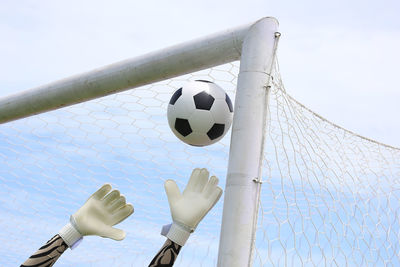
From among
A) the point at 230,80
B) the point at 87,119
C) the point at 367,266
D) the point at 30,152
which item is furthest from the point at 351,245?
the point at 30,152

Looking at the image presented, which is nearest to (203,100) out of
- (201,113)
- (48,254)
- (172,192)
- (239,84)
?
(201,113)

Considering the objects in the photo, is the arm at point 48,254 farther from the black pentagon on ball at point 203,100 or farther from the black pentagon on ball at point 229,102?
the black pentagon on ball at point 229,102

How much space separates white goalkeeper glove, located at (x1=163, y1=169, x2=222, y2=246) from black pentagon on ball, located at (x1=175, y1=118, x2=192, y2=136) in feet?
1.11

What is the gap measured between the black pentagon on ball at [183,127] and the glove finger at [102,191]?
1.99ft

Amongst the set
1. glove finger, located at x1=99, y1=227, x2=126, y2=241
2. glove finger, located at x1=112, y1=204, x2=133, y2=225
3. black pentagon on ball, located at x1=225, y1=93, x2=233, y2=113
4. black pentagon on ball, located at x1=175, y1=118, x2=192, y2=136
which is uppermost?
black pentagon on ball, located at x1=225, y1=93, x2=233, y2=113

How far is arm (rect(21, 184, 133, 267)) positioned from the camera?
12.4 ft

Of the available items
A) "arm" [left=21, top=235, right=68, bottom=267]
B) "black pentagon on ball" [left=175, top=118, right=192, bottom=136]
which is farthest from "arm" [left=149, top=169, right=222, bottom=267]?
"arm" [left=21, top=235, right=68, bottom=267]

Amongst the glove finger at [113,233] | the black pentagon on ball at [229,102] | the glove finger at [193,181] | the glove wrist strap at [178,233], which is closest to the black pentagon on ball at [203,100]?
the black pentagon on ball at [229,102]

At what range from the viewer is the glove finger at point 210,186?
3.59 m

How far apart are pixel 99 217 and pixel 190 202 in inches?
28.3

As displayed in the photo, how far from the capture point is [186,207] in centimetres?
353

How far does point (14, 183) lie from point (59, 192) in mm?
593

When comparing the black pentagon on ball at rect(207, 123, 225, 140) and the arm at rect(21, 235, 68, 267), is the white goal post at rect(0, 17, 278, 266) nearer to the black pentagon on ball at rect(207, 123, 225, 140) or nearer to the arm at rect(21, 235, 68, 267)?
the black pentagon on ball at rect(207, 123, 225, 140)

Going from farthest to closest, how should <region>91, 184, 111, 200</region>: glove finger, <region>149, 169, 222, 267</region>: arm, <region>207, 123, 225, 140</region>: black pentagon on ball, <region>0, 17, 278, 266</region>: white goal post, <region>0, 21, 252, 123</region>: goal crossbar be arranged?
<region>91, 184, 111, 200</region>: glove finger
<region>207, 123, 225, 140</region>: black pentagon on ball
<region>0, 21, 252, 123</region>: goal crossbar
<region>149, 169, 222, 267</region>: arm
<region>0, 17, 278, 266</region>: white goal post
